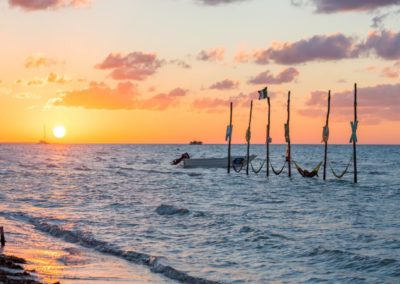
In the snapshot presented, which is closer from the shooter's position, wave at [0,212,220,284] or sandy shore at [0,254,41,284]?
sandy shore at [0,254,41,284]

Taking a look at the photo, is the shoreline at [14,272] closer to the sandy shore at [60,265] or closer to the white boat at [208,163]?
the sandy shore at [60,265]

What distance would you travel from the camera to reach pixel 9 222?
25562 millimetres

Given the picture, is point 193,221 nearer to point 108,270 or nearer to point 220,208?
point 220,208

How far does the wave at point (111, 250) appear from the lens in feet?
52.5

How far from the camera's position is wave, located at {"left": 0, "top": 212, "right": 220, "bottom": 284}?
16016 millimetres

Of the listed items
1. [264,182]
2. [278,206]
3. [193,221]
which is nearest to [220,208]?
[278,206]

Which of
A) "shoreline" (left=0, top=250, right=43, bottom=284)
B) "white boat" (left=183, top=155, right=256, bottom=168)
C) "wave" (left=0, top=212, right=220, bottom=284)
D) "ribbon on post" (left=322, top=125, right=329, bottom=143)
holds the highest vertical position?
"ribbon on post" (left=322, top=125, right=329, bottom=143)

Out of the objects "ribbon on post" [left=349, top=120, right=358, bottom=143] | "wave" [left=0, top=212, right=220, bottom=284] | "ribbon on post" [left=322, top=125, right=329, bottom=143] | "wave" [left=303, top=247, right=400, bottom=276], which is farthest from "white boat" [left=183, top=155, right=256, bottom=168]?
"wave" [left=303, top=247, right=400, bottom=276]

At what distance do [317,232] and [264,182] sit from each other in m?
31.5

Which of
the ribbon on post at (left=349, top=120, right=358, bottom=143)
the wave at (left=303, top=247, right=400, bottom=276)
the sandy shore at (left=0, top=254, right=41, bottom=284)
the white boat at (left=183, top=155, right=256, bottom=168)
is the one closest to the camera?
the sandy shore at (left=0, top=254, right=41, bottom=284)

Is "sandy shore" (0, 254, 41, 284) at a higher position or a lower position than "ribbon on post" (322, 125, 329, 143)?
lower

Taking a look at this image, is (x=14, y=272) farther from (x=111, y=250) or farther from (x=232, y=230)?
(x=232, y=230)

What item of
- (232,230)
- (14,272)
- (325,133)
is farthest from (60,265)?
(325,133)

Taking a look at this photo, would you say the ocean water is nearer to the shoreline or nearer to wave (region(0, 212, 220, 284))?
wave (region(0, 212, 220, 284))
